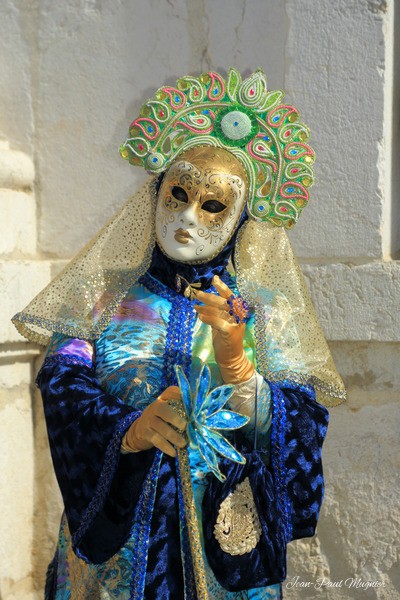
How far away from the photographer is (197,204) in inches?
95.5

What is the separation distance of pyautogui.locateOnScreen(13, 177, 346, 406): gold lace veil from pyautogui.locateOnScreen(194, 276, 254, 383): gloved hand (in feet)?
0.74

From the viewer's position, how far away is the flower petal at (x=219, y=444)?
7.06 feet

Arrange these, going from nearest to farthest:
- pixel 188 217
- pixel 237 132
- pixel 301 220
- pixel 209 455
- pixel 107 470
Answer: pixel 209 455 → pixel 107 470 → pixel 188 217 → pixel 237 132 → pixel 301 220

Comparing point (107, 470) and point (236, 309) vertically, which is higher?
point (236, 309)

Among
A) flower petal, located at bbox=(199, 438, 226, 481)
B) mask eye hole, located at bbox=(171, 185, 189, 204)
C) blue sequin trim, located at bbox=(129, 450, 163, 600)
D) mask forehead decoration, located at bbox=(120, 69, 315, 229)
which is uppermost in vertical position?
mask forehead decoration, located at bbox=(120, 69, 315, 229)

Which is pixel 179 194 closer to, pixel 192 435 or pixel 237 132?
pixel 237 132

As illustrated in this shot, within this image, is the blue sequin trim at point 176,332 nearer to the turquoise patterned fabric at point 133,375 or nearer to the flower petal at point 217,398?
the turquoise patterned fabric at point 133,375

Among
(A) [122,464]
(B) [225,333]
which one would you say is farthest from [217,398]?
(A) [122,464]

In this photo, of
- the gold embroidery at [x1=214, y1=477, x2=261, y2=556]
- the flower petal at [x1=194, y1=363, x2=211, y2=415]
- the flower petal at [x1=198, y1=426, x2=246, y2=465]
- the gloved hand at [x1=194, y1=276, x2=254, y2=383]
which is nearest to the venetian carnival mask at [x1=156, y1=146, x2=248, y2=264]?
the gloved hand at [x1=194, y1=276, x2=254, y2=383]

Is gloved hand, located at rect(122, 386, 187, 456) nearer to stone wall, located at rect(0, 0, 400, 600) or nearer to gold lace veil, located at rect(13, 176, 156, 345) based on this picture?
gold lace veil, located at rect(13, 176, 156, 345)

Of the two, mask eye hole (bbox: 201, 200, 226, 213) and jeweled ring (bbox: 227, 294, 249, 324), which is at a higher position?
mask eye hole (bbox: 201, 200, 226, 213)

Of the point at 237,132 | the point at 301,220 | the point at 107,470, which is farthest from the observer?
the point at 301,220

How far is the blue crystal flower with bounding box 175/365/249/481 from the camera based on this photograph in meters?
2.15

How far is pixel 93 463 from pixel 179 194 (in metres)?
0.72
